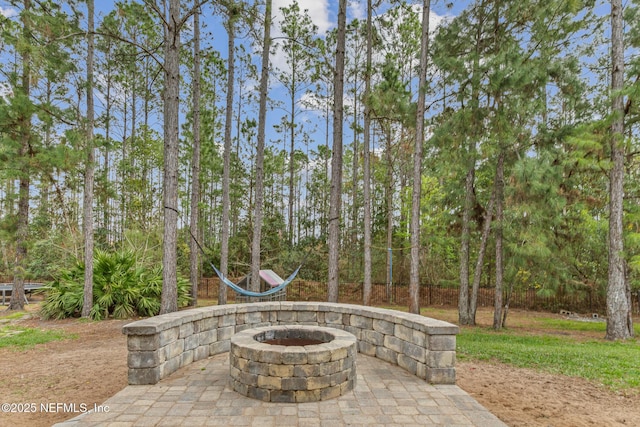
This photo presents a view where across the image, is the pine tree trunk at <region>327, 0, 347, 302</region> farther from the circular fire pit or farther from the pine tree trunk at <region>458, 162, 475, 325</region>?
the circular fire pit

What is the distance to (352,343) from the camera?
3.48 m

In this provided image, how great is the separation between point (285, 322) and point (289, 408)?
7.30 ft

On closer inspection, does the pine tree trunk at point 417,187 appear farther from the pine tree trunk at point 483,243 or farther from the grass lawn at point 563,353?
the pine tree trunk at point 483,243

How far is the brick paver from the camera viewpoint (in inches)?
106

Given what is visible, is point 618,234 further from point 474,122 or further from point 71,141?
point 71,141

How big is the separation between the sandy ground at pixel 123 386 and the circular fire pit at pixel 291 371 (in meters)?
1.32

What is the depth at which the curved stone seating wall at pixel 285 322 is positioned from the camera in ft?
11.3

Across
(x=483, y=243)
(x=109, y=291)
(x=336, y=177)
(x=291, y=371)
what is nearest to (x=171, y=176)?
(x=291, y=371)

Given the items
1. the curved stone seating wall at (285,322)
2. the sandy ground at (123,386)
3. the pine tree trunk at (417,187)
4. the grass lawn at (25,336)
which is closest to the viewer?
the sandy ground at (123,386)

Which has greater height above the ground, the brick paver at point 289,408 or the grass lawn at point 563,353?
the brick paver at point 289,408

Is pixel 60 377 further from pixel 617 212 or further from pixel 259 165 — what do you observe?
pixel 617 212

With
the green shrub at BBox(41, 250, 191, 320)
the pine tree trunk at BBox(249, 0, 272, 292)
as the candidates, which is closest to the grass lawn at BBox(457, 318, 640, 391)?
the pine tree trunk at BBox(249, 0, 272, 292)

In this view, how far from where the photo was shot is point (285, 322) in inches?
203

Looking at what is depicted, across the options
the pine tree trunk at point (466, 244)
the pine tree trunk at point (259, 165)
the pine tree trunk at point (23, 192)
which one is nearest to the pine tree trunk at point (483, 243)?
the pine tree trunk at point (466, 244)
